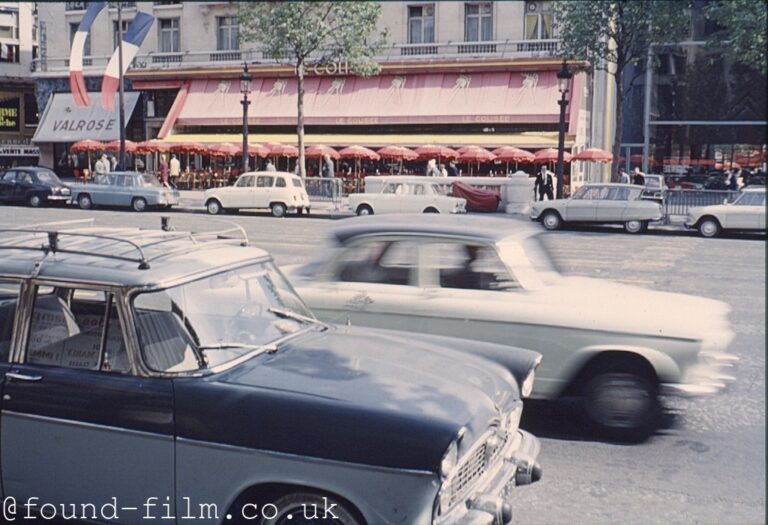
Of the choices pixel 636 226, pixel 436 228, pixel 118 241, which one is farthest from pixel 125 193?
pixel 118 241

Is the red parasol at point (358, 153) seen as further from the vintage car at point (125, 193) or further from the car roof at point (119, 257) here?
the car roof at point (119, 257)

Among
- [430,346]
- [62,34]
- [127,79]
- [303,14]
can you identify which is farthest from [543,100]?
[430,346]

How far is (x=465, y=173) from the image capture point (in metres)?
36.4

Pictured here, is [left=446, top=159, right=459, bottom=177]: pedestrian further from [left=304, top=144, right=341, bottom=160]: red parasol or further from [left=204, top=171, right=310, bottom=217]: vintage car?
[left=204, top=171, right=310, bottom=217]: vintage car

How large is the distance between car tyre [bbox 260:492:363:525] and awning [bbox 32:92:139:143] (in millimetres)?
41099

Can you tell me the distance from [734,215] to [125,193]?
19.2 meters

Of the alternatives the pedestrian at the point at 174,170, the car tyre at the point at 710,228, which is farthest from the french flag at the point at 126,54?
the car tyre at the point at 710,228

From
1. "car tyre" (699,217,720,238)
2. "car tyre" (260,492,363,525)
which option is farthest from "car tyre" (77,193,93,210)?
"car tyre" (260,492,363,525)

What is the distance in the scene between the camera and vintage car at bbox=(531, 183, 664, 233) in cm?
2273

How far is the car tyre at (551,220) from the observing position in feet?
77.8

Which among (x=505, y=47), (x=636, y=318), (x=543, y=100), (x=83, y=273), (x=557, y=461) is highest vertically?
(x=505, y=47)

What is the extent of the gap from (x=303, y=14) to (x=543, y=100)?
35.3 feet

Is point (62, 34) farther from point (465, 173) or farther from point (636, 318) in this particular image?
point (636, 318)

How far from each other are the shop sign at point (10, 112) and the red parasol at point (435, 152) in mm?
30264
